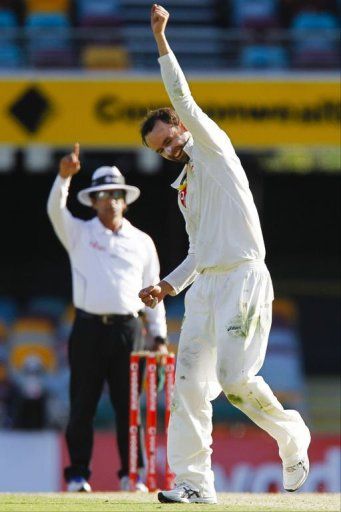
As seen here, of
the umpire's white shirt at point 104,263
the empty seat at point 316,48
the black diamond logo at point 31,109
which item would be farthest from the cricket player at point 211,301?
the empty seat at point 316,48

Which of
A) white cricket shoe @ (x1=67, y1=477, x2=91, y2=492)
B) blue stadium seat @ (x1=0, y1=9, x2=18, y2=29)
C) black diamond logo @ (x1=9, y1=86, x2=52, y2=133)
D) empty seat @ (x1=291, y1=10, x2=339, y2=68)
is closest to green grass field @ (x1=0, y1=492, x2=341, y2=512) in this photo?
white cricket shoe @ (x1=67, y1=477, x2=91, y2=492)

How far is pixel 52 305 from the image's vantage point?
18328mm

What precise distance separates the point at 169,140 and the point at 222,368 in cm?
109

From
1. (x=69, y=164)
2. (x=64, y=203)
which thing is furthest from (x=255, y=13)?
(x=69, y=164)

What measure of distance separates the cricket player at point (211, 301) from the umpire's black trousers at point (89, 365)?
242 cm

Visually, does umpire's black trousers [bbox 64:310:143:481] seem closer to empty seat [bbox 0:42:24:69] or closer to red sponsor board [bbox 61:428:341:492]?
red sponsor board [bbox 61:428:341:492]

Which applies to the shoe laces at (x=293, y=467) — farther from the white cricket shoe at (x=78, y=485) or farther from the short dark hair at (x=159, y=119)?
the white cricket shoe at (x=78, y=485)

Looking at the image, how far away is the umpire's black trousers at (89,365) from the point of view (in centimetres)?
927

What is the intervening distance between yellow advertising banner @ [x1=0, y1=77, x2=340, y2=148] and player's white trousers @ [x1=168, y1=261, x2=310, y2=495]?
8.40 m

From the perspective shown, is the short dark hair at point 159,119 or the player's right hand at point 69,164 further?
the player's right hand at point 69,164

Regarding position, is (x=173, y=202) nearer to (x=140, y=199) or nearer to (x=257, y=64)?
(x=140, y=199)

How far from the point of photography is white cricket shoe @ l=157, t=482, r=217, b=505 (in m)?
6.79

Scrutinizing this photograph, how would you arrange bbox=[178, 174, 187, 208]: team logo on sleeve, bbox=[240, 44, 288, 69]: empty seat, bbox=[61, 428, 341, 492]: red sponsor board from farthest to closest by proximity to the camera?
bbox=[240, 44, 288, 69]: empty seat < bbox=[61, 428, 341, 492]: red sponsor board < bbox=[178, 174, 187, 208]: team logo on sleeve

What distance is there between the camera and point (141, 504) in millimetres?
6996
